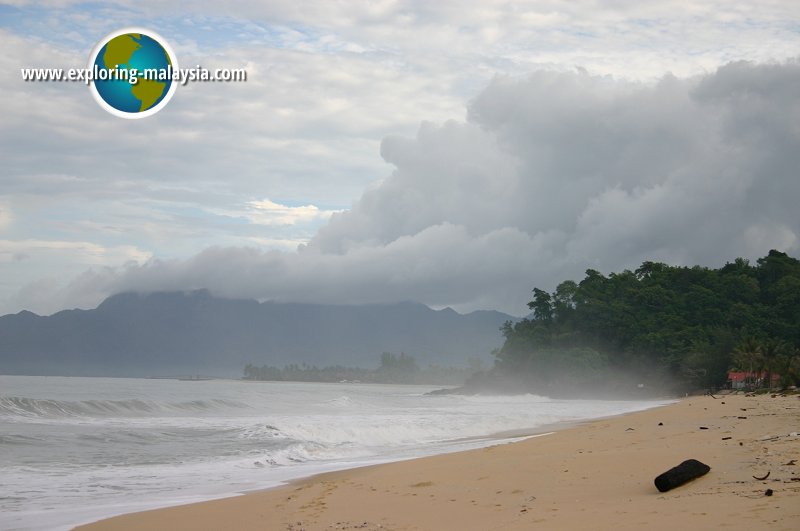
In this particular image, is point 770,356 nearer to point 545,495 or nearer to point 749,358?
point 749,358

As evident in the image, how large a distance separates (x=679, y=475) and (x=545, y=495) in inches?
71.0

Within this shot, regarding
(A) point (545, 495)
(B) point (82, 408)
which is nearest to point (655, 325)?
(B) point (82, 408)

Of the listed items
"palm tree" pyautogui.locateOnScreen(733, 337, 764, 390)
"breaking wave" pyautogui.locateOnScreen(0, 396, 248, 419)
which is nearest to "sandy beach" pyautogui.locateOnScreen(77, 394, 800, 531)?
"breaking wave" pyautogui.locateOnScreen(0, 396, 248, 419)

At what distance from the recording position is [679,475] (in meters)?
9.55

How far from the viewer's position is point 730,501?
8.13m

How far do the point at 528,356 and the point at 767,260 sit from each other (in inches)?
1393

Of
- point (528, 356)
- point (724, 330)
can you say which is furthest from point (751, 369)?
point (528, 356)

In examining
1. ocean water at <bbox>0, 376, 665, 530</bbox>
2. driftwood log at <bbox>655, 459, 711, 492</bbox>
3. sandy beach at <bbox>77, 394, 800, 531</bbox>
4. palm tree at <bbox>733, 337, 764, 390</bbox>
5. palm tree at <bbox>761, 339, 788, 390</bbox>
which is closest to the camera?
sandy beach at <bbox>77, 394, 800, 531</bbox>

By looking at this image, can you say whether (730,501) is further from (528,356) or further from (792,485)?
(528,356)

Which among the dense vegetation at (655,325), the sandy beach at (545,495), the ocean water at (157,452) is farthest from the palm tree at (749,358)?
the sandy beach at (545,495)

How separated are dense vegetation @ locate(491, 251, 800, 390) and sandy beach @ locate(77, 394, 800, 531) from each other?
6785cm

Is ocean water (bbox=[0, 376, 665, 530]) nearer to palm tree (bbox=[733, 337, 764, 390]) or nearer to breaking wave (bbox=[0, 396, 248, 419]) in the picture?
breaking wave (bbox=[0, 396, 248, 419])

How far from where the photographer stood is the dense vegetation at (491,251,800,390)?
278 ft

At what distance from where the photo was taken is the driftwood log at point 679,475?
9.44 meters
